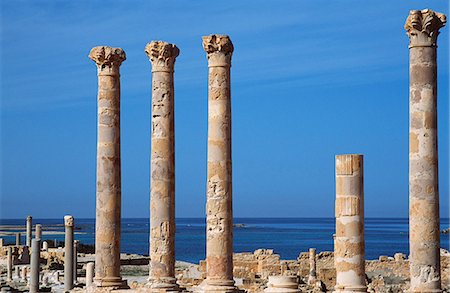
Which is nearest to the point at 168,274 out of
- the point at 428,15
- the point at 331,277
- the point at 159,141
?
→ the point at 159,141

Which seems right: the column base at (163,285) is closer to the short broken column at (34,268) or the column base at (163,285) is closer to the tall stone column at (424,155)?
the tall stone column at (424,155)

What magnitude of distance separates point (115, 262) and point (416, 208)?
33.9 feet

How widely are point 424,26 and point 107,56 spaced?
1080cm

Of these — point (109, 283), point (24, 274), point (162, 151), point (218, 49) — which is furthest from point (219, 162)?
point (24, 274)

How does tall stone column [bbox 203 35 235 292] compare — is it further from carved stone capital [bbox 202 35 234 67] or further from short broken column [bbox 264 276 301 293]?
A: short broken column [bbox 264 276 301 293]

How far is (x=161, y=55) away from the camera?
3047 centimetres

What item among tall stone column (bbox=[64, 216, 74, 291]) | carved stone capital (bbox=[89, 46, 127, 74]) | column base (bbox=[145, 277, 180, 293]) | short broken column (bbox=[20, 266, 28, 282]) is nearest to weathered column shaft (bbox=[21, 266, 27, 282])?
short broken column (bbox=[20, 266, 28, 282])

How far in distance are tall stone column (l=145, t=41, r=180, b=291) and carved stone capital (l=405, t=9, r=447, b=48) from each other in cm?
856

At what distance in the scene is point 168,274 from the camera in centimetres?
3005

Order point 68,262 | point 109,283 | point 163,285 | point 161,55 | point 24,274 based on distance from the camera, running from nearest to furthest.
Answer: point 163,285, point 161,55, point 109,283, point 68,262, point 24,274

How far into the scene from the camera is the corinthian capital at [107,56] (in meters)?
31.4

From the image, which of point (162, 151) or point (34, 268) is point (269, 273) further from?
point (162, 151)

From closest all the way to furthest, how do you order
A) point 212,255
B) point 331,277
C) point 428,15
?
1. point 428,15
2. point 212,255
3. point 331,277

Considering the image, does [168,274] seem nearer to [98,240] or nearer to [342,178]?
[98,240]
